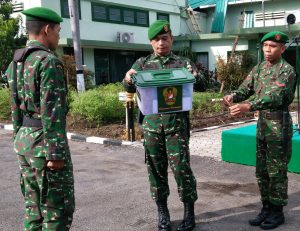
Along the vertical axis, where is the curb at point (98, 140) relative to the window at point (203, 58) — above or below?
below

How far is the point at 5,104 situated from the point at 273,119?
957 centimetres

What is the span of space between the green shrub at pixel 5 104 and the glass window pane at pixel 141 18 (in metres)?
10.8

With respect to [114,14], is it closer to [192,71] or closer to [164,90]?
[192,71]

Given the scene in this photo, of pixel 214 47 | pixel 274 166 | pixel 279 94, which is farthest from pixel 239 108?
pixel 214 47

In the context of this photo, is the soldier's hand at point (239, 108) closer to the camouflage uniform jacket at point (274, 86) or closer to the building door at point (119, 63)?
the camouflage uniform jacket at point (274, 86)

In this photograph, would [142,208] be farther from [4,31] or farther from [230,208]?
[4,31]

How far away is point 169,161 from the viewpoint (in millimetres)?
3488

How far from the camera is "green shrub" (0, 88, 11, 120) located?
11.2 m

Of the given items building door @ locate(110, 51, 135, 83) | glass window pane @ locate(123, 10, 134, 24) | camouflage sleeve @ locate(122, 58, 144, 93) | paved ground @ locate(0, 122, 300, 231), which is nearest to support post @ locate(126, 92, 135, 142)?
paved ground @ locate(0, 122, 300, 231)

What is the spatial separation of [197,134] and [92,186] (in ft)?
13.6

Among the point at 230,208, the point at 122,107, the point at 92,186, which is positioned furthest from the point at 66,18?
the point at 230,208

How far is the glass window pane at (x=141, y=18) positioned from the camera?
810 inches

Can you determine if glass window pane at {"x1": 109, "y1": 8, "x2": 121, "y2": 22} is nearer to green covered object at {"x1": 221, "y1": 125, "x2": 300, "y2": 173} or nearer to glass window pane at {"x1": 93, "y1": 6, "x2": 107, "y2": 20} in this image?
glass window pane at {"x1": 93, "y1": 6, "x2": 107, "y2": 20}

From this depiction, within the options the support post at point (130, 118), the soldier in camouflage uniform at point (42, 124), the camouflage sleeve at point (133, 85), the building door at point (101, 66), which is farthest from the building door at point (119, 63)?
the soldier in camouflage uniform at point (42, 124)
